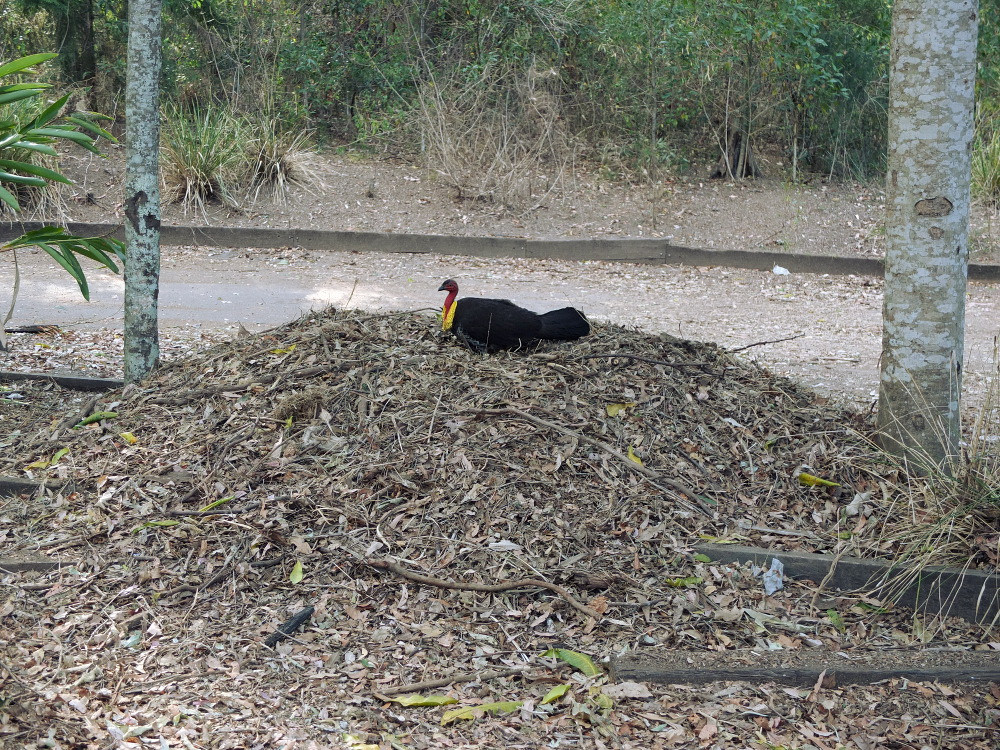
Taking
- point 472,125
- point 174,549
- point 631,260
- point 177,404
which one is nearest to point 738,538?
point 174,549

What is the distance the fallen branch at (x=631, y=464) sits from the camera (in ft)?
12.7

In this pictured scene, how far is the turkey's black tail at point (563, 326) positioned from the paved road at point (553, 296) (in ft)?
5.78

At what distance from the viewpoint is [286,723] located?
110 inches

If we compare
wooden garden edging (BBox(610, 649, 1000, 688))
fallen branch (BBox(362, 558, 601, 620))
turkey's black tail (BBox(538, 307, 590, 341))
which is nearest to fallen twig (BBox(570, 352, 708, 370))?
turkey's black tail (BBox(538, 307, 590, 341))

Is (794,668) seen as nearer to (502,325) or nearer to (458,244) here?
(502,325)

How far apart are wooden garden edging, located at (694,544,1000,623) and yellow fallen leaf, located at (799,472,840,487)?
0.50 m

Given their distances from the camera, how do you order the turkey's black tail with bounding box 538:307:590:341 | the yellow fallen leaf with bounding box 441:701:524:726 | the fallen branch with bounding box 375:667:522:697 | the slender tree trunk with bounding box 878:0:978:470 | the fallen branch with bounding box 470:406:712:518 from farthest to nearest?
the turkey's black tail with bounding box 538:307:590:341 → the fallen branch with bounding box 470:406:712:518 → the slender tree trunk with bounding box 878:0:978:470 → the fallen branch with bounding box 375:667:522:697 → the yellow fallen leaf with bounding box 441:701:524:726

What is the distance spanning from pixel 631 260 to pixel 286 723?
8.58 meters

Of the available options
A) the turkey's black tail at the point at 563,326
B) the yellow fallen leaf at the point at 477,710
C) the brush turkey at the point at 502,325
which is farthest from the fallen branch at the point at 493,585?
the turkey's black tail at the point at 563,326

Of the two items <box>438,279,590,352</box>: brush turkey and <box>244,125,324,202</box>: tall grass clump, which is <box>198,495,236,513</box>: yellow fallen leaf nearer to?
<box>438,279,590,352</box>: brush turkey

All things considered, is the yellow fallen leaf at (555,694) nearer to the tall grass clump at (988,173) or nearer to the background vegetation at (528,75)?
the background vegetation at (528,75)

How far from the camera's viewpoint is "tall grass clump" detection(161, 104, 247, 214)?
37.7 ft

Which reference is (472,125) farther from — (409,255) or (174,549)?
(174,549)

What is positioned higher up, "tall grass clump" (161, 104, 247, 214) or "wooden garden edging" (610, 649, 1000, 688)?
"tall grass clump" (161, 104, 247, 214)
